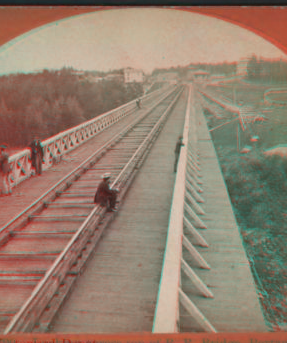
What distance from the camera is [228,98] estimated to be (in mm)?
4637

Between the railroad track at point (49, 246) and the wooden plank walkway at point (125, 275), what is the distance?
0.60ft

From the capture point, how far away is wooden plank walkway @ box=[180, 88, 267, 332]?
3.29m

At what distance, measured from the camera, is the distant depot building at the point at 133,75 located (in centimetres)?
433

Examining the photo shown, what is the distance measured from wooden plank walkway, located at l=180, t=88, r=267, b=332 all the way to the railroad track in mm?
1567

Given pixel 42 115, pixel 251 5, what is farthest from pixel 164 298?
pixel 251 5

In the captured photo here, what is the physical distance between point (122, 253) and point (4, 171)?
8.66 feet

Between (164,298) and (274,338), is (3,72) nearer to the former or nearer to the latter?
(164,298)

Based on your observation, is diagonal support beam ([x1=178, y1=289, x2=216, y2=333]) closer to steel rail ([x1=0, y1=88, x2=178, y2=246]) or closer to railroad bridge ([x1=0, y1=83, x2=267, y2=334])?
railroad bridge ([x1=0, y1=83, x2=267, y2=334])

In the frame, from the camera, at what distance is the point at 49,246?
13.4 ft

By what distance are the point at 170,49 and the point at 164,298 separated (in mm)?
3458

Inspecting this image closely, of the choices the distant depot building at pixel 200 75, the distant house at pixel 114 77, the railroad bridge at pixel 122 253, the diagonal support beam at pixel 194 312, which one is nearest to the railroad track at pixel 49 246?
the railroad bridge at pixel 122 253

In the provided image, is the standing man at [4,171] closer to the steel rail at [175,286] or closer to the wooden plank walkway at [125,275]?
the wooden plank walkway at [125,275]

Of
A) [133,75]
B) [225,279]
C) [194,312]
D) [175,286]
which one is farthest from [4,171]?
[225,279]

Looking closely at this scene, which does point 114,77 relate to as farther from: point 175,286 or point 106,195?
point 175,286
